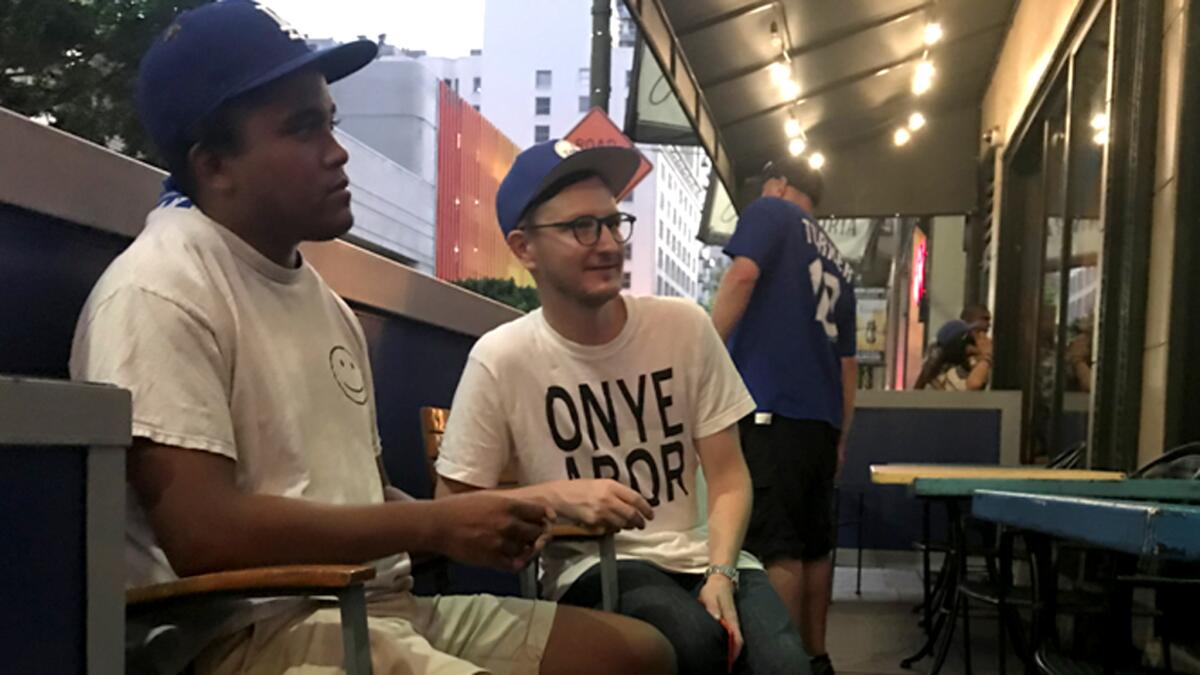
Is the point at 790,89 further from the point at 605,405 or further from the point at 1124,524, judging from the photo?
the point at 1124,524

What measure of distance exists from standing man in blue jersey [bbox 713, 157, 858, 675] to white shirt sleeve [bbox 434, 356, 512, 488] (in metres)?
1.31

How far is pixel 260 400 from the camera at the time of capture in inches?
54.3

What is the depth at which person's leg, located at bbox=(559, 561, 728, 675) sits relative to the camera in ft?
5.59

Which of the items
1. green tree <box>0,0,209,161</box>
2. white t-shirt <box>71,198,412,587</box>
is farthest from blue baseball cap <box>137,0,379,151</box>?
green tree <box>0,0,209,161</box>

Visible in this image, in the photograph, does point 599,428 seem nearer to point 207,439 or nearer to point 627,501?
point 627,501

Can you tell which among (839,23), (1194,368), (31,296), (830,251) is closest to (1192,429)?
(1194,368)

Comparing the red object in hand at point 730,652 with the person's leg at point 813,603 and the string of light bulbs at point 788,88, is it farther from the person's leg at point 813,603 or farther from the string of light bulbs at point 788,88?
the string of light bulbs at point 788,88

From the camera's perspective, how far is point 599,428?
197cm

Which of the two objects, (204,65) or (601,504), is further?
(601,504)

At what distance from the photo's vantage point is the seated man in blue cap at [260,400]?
123 cm

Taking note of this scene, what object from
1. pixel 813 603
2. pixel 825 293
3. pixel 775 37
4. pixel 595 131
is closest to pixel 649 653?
pixel 813 603

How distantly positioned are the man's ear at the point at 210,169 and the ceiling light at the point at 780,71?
21.8 feet

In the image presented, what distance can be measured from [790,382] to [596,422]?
1.34 meters

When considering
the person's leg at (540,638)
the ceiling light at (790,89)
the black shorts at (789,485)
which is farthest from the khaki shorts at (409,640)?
the ceiling light at (790,89)
